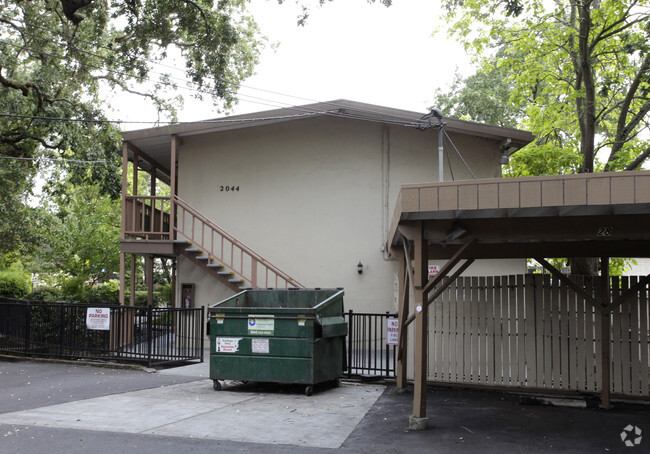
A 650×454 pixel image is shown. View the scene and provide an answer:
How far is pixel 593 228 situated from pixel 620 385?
388 cm

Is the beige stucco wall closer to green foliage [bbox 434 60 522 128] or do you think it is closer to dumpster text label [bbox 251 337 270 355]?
dumpster text label [bbox 251 337 270 355]

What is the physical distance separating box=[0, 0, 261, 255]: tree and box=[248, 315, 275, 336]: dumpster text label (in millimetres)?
10129

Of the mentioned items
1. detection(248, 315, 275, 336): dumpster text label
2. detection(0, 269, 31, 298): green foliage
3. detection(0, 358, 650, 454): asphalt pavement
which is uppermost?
detection(0, 269, 31, 298): green foliage

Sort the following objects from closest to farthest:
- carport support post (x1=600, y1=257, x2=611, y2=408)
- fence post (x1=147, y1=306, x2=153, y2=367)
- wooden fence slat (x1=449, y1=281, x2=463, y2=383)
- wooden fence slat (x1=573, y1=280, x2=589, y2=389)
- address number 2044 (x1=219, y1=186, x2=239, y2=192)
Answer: carport support post (x1=600, y1=257, x2=611, y2=408)
wooden fence slat (x1=573, y1=280, x2=589, y2=389)
wooden fence slat (x1=449, y1=281, x2=463, y2=383)
fence post (x1=147, y1=306, x2=153, y2=367)
address number 2044 (x1=219, y1=186, x2=239, y2=192)

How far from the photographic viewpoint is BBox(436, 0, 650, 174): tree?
15.4 meters

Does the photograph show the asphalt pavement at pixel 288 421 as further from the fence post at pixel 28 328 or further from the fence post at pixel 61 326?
the fence post at pixel 28 328

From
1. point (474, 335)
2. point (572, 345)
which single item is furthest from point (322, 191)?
point (572, 345)

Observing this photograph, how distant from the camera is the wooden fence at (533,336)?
32.3 feet

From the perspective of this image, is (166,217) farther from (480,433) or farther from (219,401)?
(480,433)

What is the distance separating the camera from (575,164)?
18.8 metres

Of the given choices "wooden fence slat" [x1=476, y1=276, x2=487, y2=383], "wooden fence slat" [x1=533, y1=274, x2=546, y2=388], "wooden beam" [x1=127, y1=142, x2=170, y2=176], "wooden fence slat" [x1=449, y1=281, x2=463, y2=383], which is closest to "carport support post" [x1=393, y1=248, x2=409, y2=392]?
"wooden fence slat" [x1=449, y1=281, x2=463, y2=383]

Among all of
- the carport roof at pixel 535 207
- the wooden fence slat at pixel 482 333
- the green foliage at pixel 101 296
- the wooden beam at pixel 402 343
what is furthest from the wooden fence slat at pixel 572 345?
the green foliage at pixel 101 296

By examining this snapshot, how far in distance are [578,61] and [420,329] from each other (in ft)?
42.6

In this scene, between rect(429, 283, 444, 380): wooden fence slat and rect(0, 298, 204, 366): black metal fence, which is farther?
rect(0, 298, 204, 366): black metal fence
